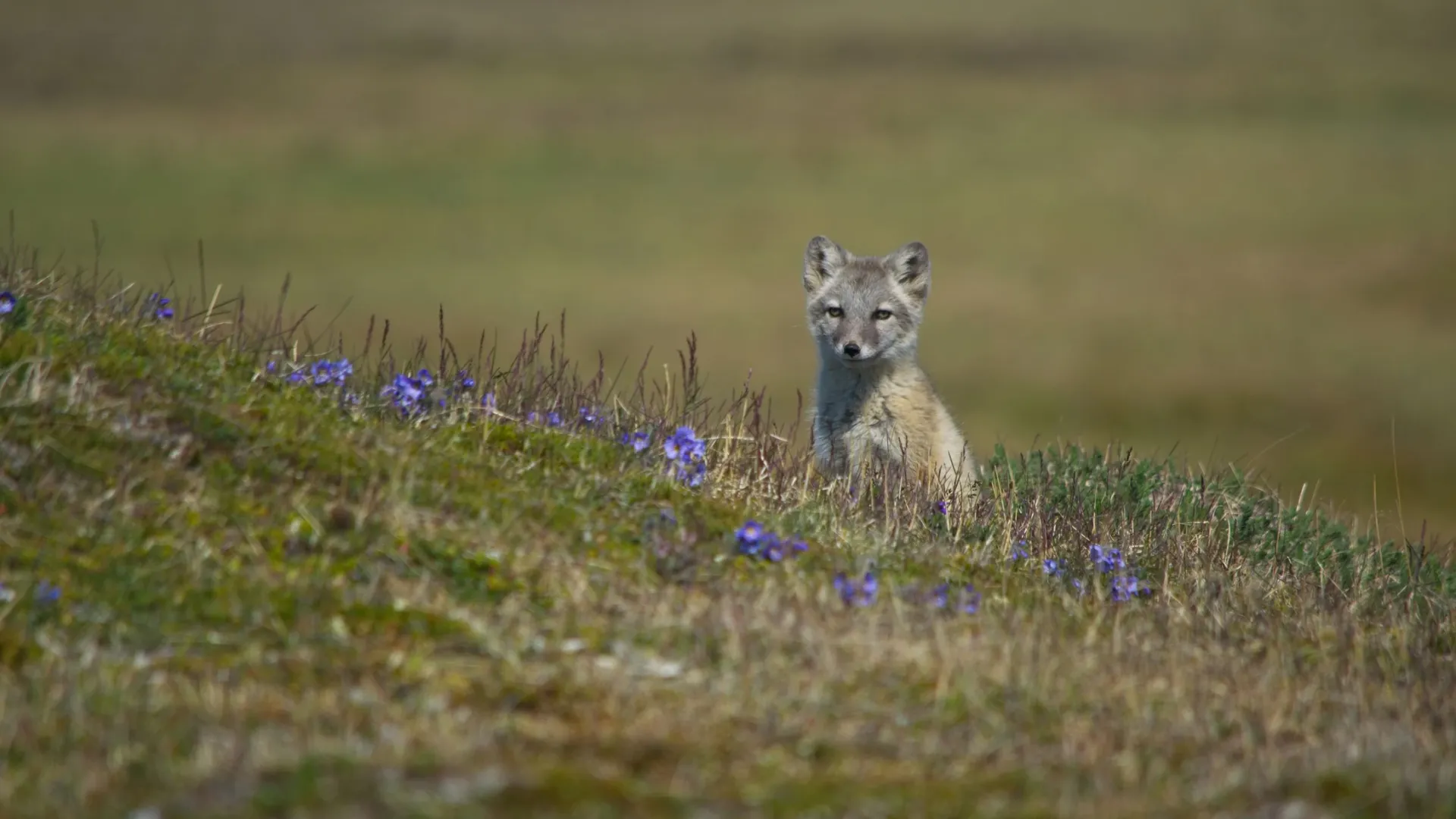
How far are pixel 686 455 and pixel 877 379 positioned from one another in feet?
10.9

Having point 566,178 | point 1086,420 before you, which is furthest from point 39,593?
point 566,178

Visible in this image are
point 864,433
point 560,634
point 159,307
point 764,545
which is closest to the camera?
point 560,634

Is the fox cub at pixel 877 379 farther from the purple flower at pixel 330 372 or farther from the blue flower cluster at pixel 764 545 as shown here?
the purple flower at pixel 330 372

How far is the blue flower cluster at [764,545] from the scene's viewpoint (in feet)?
22.7

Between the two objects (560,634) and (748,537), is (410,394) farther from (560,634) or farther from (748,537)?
(560,634)

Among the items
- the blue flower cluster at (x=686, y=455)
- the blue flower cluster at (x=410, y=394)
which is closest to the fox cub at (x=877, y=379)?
the blue flower cluster at (x=686, y=455)

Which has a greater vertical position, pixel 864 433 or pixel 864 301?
pixel 864 301

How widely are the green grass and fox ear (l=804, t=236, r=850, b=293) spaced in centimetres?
331

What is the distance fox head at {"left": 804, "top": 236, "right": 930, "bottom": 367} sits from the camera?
415 inches

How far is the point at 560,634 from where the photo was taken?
19.4 feet

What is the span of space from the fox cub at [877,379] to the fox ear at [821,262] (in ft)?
0.22

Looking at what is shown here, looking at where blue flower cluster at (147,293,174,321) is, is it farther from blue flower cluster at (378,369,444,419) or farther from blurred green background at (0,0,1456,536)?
blurred green background at (0,0,1456,536)

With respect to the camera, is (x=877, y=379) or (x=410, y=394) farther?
(x=877, y=379)

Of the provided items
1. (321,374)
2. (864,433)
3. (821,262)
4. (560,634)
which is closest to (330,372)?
(321,374)
